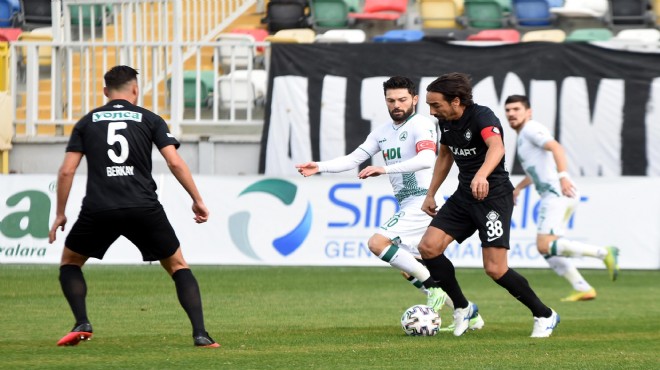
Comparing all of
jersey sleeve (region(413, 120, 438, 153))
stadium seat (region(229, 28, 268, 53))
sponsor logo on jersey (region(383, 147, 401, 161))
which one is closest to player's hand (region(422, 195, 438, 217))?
jersey sleeve (region(413, 120, 438, 153))

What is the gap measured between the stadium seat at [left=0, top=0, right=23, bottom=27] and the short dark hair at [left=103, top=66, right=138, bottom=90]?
18199mm

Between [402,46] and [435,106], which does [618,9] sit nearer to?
[402,46]

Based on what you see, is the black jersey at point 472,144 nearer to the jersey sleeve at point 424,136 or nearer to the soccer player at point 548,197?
the jersey sleeve at point 424,136

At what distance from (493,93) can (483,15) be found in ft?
13.4

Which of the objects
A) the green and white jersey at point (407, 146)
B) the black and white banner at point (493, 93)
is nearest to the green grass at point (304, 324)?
the green and white jersey at point (407, 146)

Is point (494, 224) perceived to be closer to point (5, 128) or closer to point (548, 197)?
point (548, 197)

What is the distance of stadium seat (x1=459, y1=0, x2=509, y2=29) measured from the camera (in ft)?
81.1

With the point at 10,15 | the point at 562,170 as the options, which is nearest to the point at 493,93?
the point at 562,170

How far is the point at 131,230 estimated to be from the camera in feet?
30.9

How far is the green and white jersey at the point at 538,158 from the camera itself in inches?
589

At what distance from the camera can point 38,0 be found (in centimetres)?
2706

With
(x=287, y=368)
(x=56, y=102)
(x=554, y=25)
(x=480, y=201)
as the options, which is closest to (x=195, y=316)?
(x=287, y=368)

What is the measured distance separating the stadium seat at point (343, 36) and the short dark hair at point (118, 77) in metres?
14.1

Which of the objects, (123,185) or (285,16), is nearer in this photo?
(123,185)
